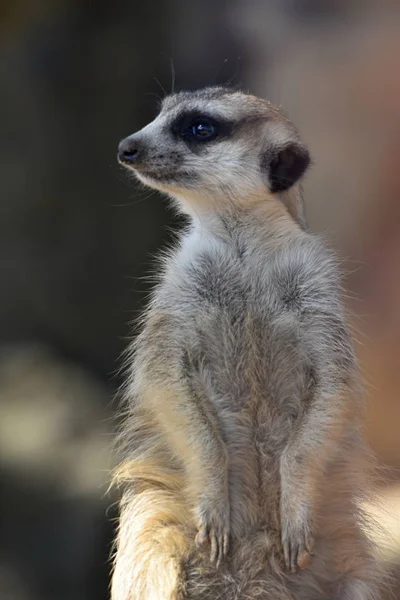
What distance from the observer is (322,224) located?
4.25 feet

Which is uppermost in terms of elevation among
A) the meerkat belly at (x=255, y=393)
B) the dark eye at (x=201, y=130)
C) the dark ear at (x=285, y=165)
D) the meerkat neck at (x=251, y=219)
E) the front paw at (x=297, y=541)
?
the dark eye at (x=201, y=130)

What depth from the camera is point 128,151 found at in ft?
3.32

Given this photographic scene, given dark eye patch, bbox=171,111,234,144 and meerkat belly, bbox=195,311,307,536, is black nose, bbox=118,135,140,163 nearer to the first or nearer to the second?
dark eye patch, bbox=171,111,234,144

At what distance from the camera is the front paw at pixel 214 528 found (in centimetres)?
102

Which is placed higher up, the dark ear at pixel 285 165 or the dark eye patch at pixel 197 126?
the dark eye patch at pixel 197 126

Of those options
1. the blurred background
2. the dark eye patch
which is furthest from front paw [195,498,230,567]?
the dark eye patch

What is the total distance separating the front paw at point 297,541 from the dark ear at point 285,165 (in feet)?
1.49

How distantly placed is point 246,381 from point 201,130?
14.0 inches

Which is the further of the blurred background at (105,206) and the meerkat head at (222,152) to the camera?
the blurred background at (105,206)

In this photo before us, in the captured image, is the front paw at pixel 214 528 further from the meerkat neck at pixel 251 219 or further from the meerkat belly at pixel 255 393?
the meerkat neck at pixel 251 219

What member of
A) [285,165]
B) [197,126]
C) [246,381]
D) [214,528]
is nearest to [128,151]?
[197,126]

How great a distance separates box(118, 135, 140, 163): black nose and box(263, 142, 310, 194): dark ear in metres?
0.19

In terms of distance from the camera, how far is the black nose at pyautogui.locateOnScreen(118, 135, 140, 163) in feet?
3.31

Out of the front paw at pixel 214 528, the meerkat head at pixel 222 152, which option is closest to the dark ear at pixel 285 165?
the meerkat head at pixel 222 152
